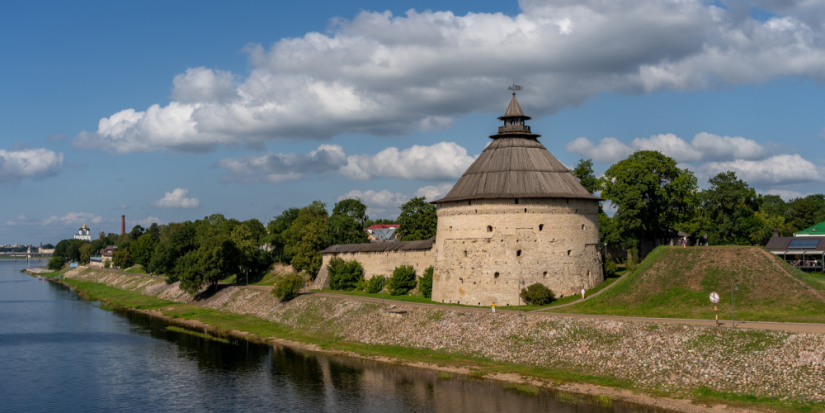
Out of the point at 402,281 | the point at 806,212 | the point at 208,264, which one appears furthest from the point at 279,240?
the point at 806,212

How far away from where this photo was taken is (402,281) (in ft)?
201

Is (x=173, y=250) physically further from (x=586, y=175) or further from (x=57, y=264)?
(x=57, y=264)

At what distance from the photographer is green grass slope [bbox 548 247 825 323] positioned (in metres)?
38.8

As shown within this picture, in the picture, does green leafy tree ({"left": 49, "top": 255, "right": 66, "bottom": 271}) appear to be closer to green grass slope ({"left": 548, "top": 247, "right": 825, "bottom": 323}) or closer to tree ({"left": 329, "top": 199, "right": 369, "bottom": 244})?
tree ({"left": 329, "top": 199, "right": 369, "bottom": 244})

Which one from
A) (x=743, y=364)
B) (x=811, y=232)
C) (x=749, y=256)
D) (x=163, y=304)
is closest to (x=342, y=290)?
(x=163, y=304)

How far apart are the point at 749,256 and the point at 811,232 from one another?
40.3 metres

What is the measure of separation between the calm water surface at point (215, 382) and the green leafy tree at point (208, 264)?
755 inches

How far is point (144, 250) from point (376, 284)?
75.6 meters

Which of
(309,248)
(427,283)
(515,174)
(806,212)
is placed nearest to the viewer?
(515,174)

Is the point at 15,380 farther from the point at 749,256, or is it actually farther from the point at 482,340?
the point at 749,256

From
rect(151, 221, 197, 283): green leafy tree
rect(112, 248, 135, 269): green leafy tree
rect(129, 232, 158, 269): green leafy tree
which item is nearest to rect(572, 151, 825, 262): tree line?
rect(151, 221, 197, 283): green leafy tree

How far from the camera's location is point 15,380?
127 ft

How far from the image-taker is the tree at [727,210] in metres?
61.3

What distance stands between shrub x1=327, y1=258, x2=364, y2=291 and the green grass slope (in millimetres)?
28255
